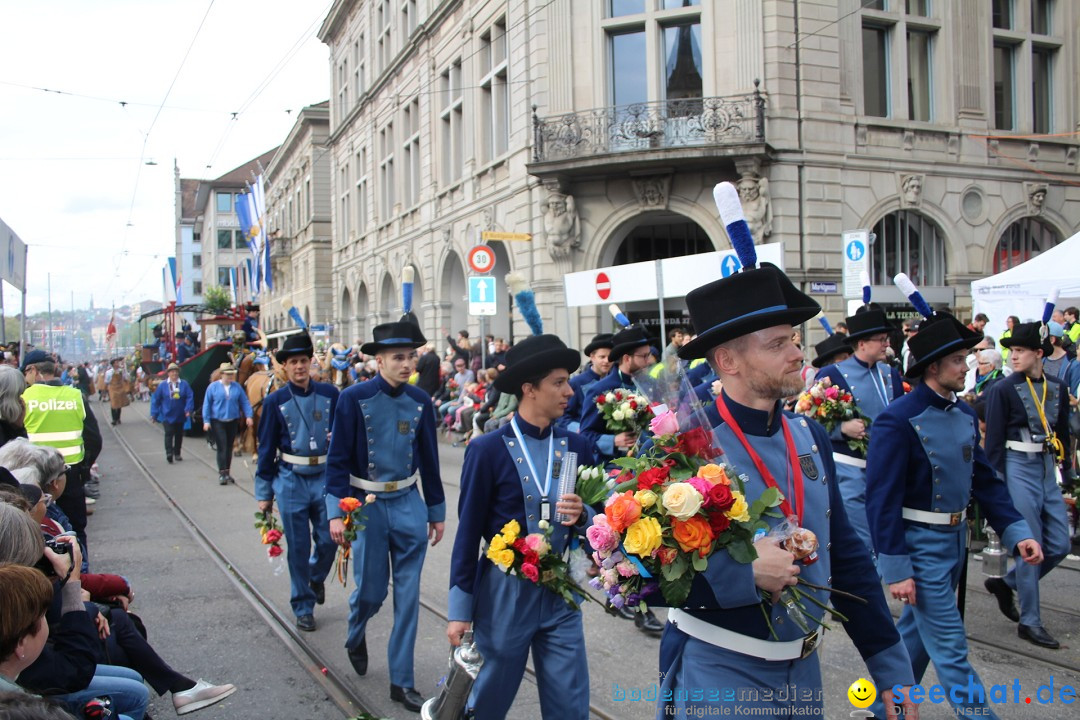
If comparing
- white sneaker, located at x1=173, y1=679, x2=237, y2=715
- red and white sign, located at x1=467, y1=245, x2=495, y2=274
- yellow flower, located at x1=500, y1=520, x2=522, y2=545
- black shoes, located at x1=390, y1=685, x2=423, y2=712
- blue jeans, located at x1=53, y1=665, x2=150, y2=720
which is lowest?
black shoes, located at x1=390, y1=685, x2=423, y2=712

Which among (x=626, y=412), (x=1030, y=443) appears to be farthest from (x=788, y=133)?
(x=626, y=412)

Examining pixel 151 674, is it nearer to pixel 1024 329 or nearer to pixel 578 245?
pixel 1024 329

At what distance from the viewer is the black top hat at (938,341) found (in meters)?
4.53

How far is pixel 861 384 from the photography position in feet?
23.1

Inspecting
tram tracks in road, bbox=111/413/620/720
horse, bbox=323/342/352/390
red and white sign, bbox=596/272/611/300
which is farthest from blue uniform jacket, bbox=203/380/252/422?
red and white sign, bbox=596/272/611/300

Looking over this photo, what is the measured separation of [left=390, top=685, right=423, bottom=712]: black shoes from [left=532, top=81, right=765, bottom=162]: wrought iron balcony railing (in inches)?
630

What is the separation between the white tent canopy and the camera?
13.6 m

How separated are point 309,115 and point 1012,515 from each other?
5037 cm

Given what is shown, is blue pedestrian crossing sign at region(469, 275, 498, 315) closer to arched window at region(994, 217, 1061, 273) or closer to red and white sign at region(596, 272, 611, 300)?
red and white sign at region(596, 272, 611, 300)

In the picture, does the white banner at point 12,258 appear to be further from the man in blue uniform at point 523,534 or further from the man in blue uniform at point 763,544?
the man in blue uniform at point 763,544

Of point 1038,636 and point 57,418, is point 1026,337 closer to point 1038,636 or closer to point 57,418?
point 1038,636

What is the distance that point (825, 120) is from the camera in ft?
65.2

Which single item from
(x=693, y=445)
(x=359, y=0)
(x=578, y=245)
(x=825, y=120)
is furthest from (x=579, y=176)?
(x=359, y=0)

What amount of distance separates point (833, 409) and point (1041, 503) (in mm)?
1524
